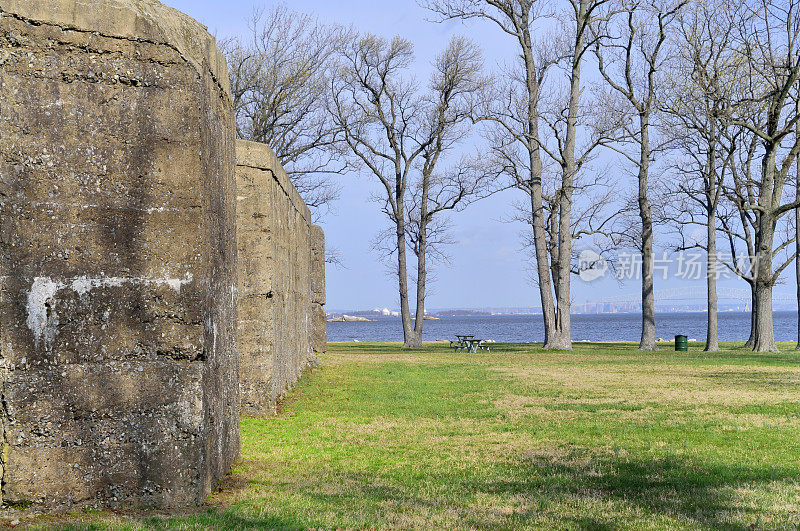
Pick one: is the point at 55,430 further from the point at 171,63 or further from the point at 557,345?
the point at 557,345

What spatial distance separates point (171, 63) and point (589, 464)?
18.5ft

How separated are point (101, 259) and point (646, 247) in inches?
1148

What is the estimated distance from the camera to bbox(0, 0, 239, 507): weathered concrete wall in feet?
19.3

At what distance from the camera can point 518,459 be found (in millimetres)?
8656

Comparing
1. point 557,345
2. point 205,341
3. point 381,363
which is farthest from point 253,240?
point 557,345

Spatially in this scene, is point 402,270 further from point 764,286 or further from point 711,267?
point 764,286

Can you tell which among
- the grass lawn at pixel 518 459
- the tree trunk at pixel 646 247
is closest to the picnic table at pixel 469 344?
the tree trunk at pixel 646 247

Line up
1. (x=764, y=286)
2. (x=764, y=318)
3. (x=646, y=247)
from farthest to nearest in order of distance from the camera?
1. (x=646, y=247)
2. (x=764, y=286)
3. (x=764, y=318)

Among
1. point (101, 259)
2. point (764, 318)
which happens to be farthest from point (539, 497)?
point (764, 318)

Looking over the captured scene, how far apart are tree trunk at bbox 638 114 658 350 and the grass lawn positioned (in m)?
14.8

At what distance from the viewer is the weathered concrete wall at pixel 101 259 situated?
19.3 feet

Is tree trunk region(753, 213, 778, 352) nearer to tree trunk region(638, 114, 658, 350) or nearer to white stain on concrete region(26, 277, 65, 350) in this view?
tree trunk region(638, 114, 658, 350)

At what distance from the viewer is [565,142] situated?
31.0m

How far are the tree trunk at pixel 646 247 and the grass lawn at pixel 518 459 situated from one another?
14.8 metres
